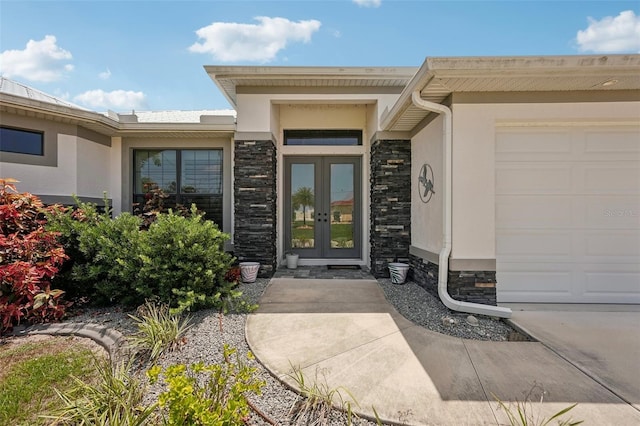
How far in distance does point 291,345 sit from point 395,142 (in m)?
4.63

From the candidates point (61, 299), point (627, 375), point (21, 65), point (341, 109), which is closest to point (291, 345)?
point (627, 375)

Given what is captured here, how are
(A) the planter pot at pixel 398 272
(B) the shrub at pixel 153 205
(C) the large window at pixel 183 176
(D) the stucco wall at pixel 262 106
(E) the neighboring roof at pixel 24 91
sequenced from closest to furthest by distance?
1. (A) the planter pot at pixel 398 272
2. (D) the stucco wall at pixel 262 106
3. (E) the neighboring roof at pixel 24 91
4. (B) the shrub at pixel 153 205
5. (C) the large window at pixel 183 176

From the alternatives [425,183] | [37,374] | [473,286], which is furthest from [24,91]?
[473,286]

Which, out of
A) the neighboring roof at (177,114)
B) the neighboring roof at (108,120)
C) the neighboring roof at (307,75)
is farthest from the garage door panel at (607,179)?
the neighboring roof at (177,114)

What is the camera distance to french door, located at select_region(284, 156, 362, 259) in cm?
775

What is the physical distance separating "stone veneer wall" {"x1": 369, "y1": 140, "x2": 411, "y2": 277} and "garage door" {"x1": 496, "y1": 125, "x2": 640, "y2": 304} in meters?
2.01

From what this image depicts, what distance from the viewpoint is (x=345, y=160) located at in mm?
7723

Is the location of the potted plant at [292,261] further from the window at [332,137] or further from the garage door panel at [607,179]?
the garage door panel at [607,179]

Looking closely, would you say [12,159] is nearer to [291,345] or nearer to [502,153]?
[291,345]

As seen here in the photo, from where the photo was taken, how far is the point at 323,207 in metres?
7.80

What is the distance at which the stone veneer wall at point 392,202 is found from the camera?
6.36 m

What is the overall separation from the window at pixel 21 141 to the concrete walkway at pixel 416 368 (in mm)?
5783

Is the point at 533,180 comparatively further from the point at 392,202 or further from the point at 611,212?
the point at 392,202

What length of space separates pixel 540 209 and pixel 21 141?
30.8ft
